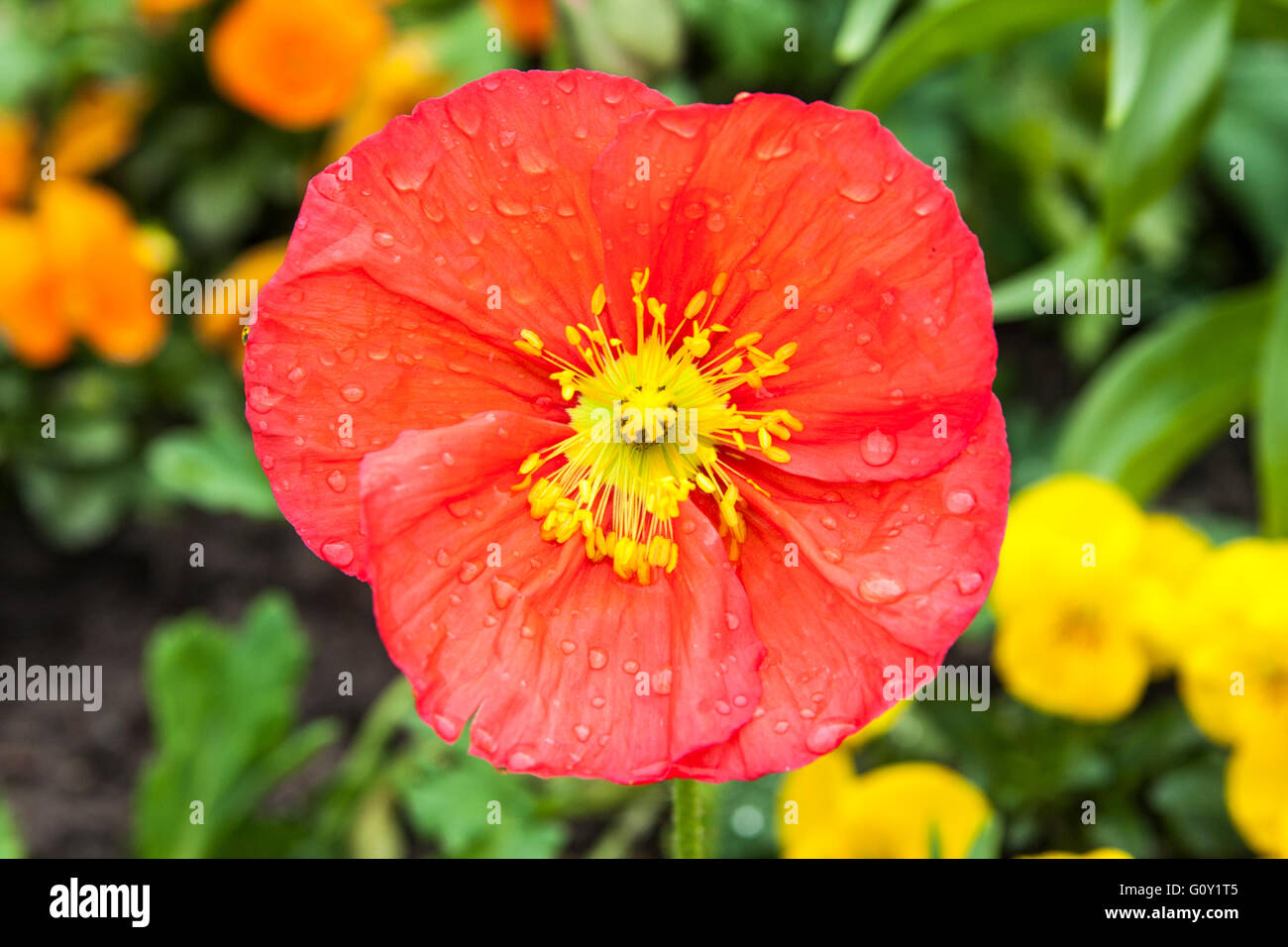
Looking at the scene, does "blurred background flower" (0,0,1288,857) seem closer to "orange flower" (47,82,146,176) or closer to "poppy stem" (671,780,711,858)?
"orange flower" (47,82,146,176)

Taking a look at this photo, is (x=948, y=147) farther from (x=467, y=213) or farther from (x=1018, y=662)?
(x=467, y=213)

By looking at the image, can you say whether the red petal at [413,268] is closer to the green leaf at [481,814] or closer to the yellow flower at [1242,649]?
the green leaf at [481,814]

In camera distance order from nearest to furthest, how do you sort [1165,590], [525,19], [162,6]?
[1165,590]
[525,19]
[162,6]

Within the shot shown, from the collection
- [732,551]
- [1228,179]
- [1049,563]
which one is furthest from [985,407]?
[1228,179]

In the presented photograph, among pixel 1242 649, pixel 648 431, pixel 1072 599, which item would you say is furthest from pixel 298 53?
pixel 1242 649

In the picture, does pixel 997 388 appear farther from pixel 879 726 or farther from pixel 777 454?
Result: pixel 777 454

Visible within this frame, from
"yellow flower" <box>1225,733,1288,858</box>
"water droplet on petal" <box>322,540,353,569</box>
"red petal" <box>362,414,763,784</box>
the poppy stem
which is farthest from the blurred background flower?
"water droplet on petal" <box>322,540,353,569</box>
